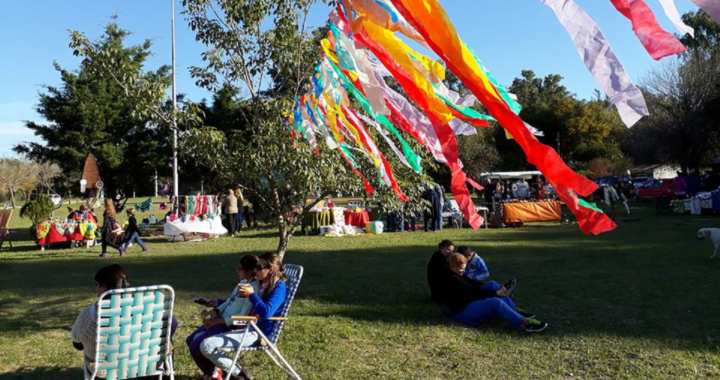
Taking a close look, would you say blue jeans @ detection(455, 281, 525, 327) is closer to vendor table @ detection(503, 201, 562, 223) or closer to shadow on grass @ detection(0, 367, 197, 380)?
shadow on grass @ detection(0, 367, 197, 380)

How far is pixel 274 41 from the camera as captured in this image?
255 inches

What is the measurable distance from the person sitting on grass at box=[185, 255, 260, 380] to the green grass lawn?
0.40m

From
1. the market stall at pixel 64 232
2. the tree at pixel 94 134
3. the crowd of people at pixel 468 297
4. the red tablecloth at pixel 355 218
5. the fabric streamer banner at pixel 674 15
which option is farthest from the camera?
the tree at pixel 94 134

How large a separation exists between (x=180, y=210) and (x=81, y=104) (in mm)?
7886

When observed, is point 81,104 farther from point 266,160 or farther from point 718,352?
point 718,352

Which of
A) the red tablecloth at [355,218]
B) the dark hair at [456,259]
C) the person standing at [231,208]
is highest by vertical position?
the person standing at [231,208]

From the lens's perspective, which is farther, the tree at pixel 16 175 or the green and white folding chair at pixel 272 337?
the tree at pixel 16 175

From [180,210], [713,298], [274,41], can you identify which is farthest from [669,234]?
[180,210]

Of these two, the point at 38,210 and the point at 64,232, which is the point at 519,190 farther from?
the point at 38,210

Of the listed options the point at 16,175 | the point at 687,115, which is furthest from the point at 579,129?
the point at 16,175

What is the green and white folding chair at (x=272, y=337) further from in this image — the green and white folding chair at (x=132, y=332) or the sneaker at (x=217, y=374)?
the green and white folding chair at (x=132, y=332)

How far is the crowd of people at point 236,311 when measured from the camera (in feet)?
13.5

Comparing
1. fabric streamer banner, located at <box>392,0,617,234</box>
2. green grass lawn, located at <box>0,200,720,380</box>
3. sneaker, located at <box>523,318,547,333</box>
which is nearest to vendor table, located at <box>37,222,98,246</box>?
green grass lawn, located at <box>0,200,720,380</box>

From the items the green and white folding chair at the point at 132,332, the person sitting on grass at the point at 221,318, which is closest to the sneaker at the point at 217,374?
the person sitting on grass at the point at 221,318
